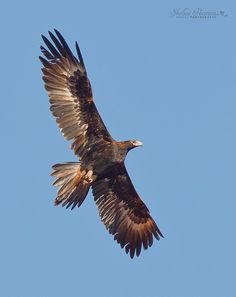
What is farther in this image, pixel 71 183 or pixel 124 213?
pixel 124 213

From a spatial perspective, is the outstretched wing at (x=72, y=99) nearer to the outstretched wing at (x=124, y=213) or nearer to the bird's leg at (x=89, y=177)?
the bird's leg at (x=89, y=177)

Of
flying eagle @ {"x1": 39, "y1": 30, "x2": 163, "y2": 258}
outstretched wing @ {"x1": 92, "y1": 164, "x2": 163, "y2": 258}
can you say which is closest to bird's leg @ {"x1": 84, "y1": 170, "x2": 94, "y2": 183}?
flying eagle @ {"x1": 39, "y1": 30, "x2": 163, "y2": 258}

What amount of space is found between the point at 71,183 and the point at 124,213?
262 centimetres

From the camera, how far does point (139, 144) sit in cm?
2322

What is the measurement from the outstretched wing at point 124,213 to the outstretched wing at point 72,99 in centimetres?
155

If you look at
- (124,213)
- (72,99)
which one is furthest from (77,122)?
(124,213)

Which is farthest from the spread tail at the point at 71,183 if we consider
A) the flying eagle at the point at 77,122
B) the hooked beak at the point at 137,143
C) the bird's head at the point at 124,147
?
the hooked beak at the point at 137,143

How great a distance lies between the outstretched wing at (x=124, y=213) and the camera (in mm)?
23953

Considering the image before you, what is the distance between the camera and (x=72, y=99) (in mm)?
22578

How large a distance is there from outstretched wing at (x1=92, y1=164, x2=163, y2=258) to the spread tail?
56.5 inches

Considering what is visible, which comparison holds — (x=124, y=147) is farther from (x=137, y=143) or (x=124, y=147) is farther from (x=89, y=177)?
(x=89, y=177)

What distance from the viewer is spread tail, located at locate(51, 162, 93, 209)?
2200 cm

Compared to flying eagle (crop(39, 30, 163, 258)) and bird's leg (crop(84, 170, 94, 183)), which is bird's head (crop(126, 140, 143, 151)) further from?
bird's leg (crop(84, 170, 94, 183))

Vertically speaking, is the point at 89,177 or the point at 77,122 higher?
the point at 77,122
